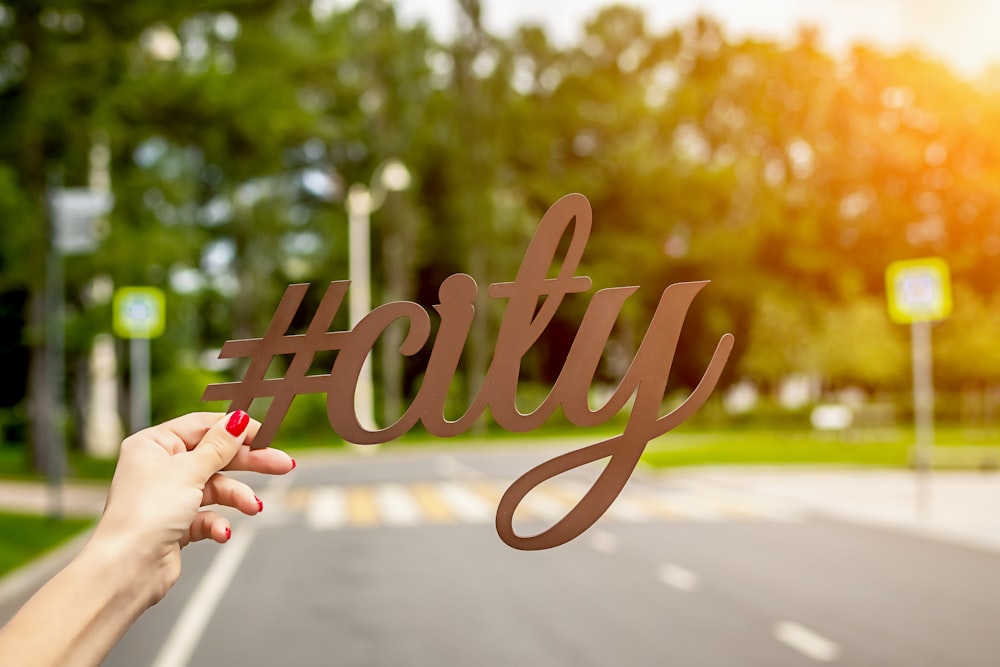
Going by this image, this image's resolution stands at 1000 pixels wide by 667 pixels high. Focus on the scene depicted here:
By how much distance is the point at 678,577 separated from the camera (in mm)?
11602

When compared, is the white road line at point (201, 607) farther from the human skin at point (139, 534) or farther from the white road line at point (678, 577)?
the human skin at point (139, 534)

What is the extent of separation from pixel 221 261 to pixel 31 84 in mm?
26528

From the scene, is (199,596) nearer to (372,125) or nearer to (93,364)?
→ (93,364)

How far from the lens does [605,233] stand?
2247 inches

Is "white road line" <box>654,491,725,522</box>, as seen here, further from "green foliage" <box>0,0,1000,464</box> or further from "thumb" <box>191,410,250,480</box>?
"thumb" <box>191,410,250,480</box>

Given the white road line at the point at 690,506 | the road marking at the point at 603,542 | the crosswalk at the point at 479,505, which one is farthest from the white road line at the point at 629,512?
the road marking at the point at 603,542

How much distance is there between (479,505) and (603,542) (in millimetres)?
5260

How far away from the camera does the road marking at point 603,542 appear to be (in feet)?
45.4

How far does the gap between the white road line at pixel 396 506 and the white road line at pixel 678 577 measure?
5.39m

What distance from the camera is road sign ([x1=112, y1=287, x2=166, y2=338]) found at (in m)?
20.3

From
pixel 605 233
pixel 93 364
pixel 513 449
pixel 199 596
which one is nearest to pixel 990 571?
pixel 199 596

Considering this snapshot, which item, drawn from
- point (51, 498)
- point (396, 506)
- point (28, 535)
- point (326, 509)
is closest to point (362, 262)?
point (396, 506)

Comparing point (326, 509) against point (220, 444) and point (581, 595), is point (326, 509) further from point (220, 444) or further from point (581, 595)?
point (220, 444)

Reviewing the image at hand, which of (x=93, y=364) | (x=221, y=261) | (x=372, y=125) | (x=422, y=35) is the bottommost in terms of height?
(x=93, y=364)
